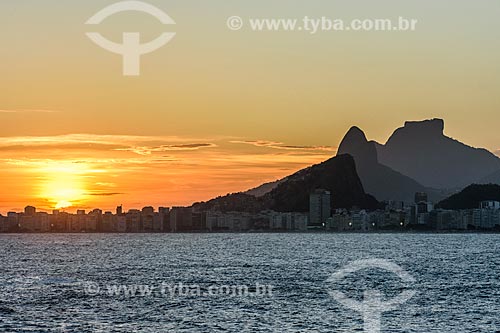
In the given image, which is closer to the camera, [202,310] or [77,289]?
[202,310]

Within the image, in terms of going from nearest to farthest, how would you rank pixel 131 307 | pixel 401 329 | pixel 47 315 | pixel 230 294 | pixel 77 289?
pixel 401 329
pixel 47 315
pixel 131 307
pixel 230 294
pixel 77 289

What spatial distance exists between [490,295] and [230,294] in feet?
114

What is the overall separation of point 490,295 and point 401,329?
125 feet

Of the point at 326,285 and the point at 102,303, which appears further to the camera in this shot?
the point at 326,285

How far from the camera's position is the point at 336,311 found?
10069 cm

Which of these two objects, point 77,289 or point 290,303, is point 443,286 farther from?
point 77,289

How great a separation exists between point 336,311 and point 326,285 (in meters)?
34.6

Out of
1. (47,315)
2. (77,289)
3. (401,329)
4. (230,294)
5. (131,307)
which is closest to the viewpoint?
(401,329)

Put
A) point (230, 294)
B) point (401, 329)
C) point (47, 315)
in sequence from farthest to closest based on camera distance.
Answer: point (230, 294)
point (47, 315)
point (401, 329)

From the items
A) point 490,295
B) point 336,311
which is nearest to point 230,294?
point 336,311

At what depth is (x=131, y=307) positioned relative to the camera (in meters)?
105

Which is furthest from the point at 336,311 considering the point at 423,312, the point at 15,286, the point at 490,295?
the point at 15,286

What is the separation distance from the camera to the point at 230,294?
120 meters

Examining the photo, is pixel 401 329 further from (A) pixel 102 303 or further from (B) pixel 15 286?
(B) pixel 15 286
